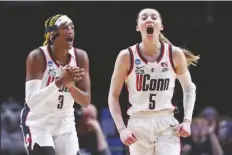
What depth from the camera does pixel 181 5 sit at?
34.3ft

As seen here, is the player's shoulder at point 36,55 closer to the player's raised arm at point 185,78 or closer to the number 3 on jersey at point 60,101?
the number 3 on jersey at point 60,101

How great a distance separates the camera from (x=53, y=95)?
5777 mm

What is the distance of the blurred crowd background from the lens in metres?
10.2

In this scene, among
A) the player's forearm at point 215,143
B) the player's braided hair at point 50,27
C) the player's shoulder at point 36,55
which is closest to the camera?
Result: the player's shoulder at point 36,55

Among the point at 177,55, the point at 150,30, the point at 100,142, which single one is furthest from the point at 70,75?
the point at 100,142

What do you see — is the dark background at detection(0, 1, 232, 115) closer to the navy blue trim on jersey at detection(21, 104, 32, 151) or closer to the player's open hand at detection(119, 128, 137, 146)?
the navy blue trim on jersey at detection(21, 104, 32, 151)

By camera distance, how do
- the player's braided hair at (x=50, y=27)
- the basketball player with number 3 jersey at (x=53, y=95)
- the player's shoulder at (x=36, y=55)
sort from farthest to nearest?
the player's braided hair at (x=50, y=27) → the player's shoulder at (x=36, y=55) → the basketball player with number 3 jersey at (x=53, y=95)

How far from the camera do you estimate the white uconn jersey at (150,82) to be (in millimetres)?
5652

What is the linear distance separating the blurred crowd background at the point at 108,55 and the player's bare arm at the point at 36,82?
4.29 metres

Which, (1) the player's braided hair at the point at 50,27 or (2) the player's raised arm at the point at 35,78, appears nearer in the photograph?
(2) the player's raised arm at the point at 35,78

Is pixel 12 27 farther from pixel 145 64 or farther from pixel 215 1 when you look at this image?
pixel 145 64

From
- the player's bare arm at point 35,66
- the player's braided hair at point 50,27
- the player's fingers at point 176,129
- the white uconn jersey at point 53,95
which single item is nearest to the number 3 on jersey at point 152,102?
the player's fingers at point 176,129

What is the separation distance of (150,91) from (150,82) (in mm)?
76

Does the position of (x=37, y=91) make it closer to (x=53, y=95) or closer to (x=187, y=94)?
(x=53, y=95)
